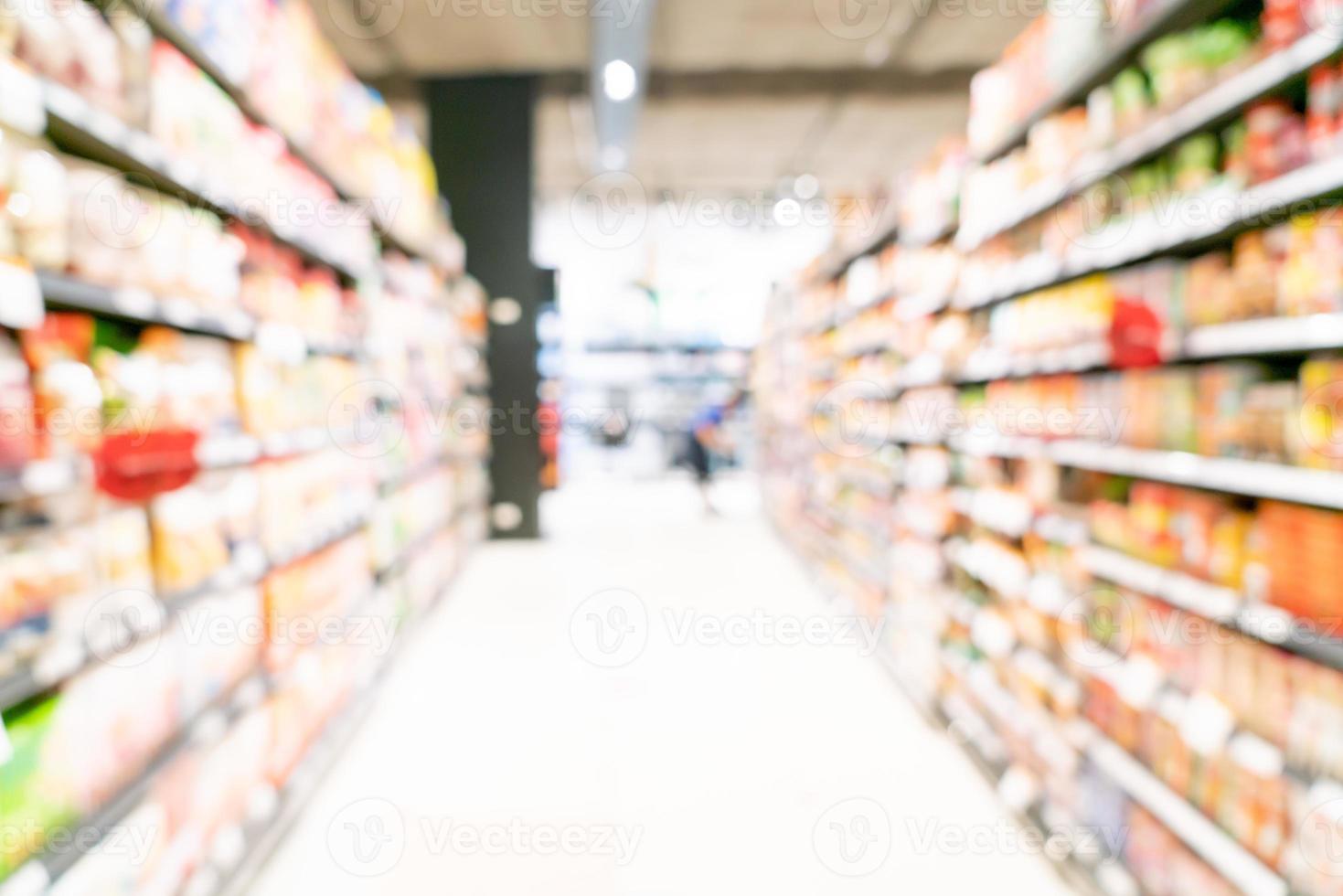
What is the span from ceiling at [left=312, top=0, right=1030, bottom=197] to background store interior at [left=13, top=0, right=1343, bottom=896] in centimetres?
100

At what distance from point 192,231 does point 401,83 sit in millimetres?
5436

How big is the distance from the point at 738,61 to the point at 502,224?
96.8 inches

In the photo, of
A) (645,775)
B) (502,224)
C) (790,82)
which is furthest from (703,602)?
(790,82)

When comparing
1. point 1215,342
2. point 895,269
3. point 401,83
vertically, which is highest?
point 401,83

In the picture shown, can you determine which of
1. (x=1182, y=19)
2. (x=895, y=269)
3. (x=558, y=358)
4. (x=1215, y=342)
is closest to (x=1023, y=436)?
(x=1215, y=342)

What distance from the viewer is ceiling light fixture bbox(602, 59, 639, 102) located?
5215mm

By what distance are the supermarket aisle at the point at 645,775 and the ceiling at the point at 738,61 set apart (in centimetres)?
380

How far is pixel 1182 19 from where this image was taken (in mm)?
1848

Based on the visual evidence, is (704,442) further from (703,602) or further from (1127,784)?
(1127,784)

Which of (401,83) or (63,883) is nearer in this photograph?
(63,883)

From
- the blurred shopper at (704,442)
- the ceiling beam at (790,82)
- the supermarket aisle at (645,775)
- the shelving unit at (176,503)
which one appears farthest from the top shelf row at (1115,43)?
the blurred shopper at (704,442)

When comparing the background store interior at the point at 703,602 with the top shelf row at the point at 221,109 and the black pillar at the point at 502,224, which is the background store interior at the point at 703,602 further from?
the black pillar at the point at 502,224

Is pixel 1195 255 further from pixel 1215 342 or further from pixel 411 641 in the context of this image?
pixel 411 641

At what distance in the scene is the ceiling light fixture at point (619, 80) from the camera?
5.21 m
